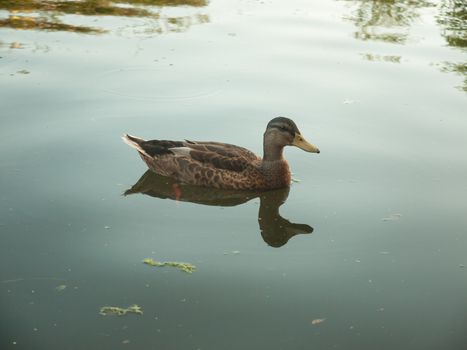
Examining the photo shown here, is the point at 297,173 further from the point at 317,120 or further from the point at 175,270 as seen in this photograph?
the point at 175,270

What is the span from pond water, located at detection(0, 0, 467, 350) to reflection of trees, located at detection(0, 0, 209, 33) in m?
0.07

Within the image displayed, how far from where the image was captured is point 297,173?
860cm

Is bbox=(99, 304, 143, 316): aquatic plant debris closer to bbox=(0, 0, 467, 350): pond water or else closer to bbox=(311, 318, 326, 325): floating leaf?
bbox=(0, 0, 467, 350): pond water

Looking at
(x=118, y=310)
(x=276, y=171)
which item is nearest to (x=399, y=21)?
(x=276, y=171)

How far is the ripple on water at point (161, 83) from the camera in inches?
406

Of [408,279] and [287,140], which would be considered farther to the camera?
[287,140]

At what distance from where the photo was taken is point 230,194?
816cm

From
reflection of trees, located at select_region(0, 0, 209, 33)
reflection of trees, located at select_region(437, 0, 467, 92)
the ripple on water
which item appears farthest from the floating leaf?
reflection of trees, located at select_region(0, 0, 209, 33)

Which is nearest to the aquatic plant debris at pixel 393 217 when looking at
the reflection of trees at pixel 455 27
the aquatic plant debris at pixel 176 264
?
the aquatic plant debris at pixel 176 264

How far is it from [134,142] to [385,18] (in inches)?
331

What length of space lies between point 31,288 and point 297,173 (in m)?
3.81

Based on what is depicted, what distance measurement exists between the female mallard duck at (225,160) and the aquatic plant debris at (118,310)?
9.69 feet

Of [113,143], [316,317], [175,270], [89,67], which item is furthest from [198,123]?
[316,317]

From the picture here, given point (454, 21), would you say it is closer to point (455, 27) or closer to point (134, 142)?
point (455, 27)
